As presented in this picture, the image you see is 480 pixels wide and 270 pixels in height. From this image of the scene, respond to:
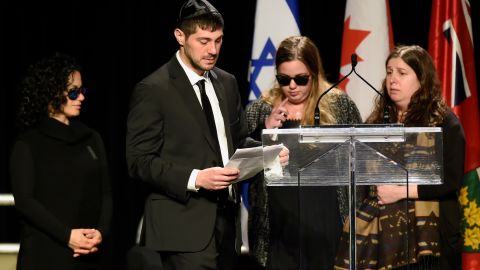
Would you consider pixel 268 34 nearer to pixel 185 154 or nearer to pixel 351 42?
pixel 351 42

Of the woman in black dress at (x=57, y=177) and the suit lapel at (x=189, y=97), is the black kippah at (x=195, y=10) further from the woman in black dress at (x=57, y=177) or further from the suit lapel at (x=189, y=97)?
the woman in black dress at (x=57, y=177)

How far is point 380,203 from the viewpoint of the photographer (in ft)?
11.4

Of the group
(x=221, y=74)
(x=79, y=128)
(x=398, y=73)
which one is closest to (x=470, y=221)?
(x=398, y=73)

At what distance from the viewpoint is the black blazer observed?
331cm

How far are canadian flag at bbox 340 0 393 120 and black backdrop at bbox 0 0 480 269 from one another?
429mm

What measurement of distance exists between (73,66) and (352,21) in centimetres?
188

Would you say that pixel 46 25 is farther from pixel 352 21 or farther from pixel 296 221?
pixel 296 221

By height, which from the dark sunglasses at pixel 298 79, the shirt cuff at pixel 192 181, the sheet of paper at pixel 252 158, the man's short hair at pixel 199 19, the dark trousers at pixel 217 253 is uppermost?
the man's short hair at pixel 199 19

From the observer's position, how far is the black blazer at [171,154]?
10.9 ft

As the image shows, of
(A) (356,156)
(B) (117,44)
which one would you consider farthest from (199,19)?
(B) (117,44)

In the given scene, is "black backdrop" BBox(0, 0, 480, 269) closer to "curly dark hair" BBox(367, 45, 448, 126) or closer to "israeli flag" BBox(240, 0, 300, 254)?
"israeli flag" BBox(240, 0, 300, 254)

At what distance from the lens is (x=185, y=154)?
336 cm

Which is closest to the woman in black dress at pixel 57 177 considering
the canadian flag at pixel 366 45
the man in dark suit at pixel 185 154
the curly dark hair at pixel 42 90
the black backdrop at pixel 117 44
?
the curly dark hair at pixel 42 90

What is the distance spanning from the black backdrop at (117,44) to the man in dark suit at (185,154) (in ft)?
6.50
